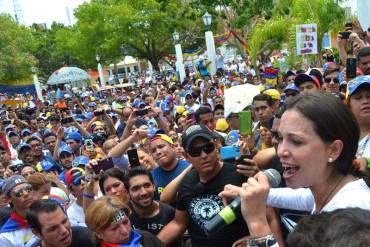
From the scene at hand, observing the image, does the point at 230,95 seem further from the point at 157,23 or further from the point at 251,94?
the point at 157,23

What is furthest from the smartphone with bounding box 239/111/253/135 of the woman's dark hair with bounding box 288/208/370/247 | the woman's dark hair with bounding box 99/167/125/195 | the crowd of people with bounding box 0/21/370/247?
the woman's dark hair with bounding box 288/208/370/247

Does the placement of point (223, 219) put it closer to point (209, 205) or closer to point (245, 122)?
point (209, 205)

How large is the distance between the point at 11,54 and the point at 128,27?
33.3 feet

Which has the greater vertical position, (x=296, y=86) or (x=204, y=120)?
(x=296, y=86)

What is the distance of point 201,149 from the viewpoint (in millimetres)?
2963

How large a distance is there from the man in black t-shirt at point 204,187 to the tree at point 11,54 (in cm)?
3245

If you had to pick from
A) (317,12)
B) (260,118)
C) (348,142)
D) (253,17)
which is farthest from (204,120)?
(253,17)

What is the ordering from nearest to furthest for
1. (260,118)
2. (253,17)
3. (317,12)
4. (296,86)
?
(260,118) < (296,86) < (317,12) < (253,17)

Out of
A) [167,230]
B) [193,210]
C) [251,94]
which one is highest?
[251,94]

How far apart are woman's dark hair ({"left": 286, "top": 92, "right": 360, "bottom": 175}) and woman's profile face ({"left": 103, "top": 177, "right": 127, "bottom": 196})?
2.29m

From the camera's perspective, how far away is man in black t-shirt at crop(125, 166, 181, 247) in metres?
3.41

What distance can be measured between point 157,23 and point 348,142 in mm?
35978

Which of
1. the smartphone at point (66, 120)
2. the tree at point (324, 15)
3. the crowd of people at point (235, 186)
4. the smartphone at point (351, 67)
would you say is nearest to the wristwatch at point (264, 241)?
the crowd of people at point (235, 186)

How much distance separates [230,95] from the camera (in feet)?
19.4
